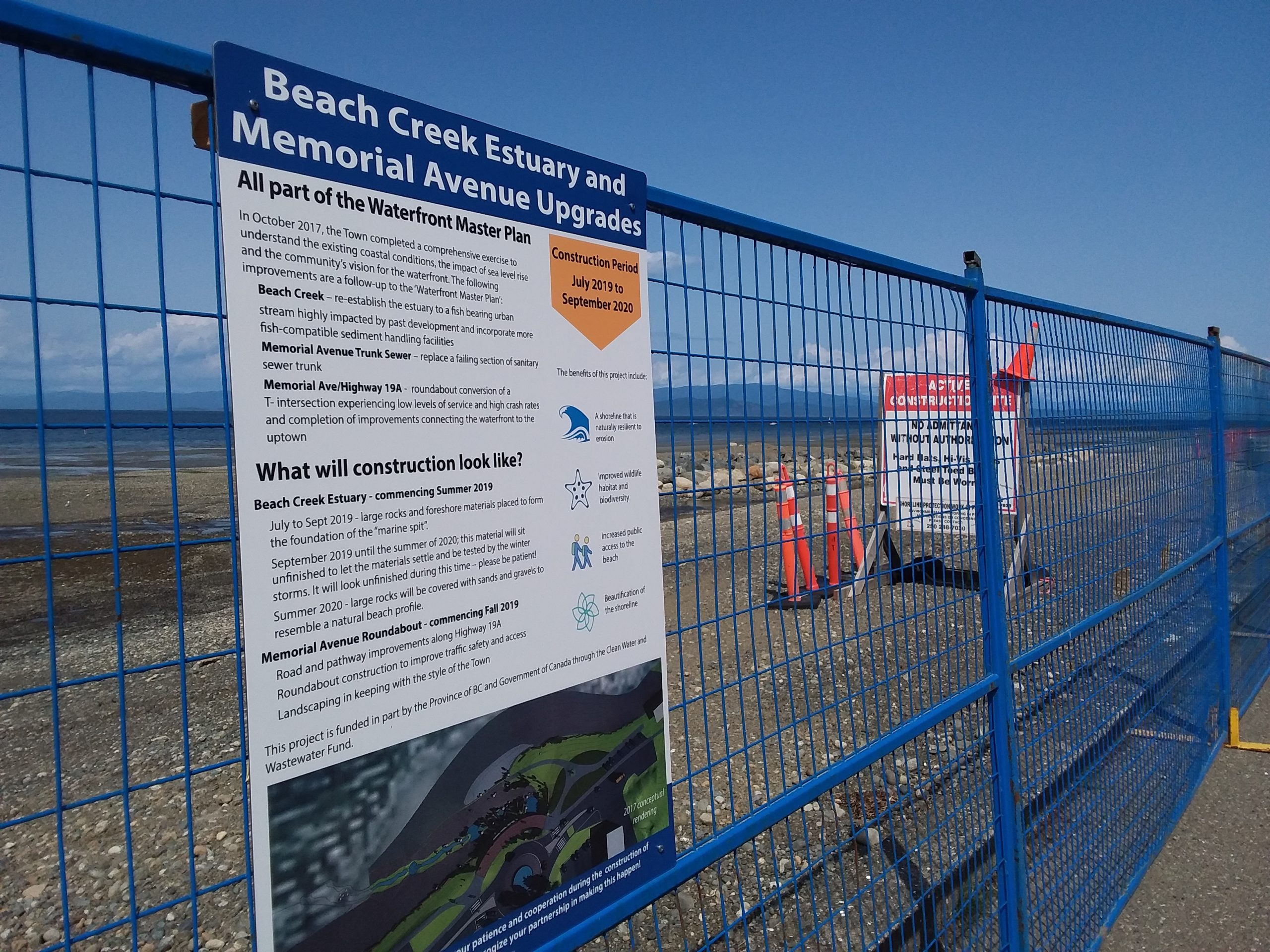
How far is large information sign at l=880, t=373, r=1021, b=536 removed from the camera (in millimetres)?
2699

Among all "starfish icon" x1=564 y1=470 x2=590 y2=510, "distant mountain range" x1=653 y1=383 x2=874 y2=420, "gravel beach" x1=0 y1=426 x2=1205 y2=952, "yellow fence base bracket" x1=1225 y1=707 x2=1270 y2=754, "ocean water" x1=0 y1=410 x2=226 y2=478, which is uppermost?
"distant mountain range" x1=653 y1=383 x2=874 y2=420

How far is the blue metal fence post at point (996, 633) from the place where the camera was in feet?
9.53

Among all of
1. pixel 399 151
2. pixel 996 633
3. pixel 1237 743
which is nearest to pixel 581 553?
pixel 399 151

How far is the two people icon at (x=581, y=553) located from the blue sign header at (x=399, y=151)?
2.06 ft

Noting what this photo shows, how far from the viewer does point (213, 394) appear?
123 cm

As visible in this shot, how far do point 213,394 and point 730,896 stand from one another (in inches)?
124

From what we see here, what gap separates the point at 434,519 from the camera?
1396mm

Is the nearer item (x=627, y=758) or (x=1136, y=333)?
(x=627, y=758)

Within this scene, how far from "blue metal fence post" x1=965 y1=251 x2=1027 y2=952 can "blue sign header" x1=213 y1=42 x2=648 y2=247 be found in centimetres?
171

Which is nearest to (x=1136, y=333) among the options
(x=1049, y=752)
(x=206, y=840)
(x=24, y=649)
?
(x=1049, y=752)

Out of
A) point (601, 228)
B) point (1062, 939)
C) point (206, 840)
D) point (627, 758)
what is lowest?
point (1062, 939)

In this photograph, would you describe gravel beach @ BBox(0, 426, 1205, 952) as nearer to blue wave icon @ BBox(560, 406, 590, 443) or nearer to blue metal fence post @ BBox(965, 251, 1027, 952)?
blue metal fence post @ BBox(965, 251, 1027, 952)

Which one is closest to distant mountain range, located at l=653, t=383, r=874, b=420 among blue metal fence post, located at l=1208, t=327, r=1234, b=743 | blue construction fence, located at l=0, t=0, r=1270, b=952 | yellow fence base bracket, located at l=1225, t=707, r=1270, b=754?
blue construction fence, located at l=0, t=0, r=1270, b=952

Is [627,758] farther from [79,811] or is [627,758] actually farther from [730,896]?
[79,811]
